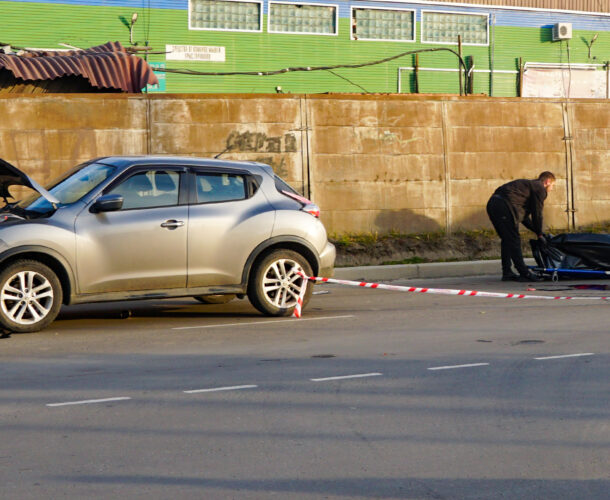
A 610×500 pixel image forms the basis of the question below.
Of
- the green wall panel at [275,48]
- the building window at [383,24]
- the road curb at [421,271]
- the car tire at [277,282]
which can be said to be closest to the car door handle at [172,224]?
the car tire at [277,282]

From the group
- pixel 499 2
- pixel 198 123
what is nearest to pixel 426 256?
pixel 198 123

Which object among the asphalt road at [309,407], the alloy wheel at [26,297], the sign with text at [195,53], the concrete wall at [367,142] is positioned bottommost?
the asphalt road at [309,407]

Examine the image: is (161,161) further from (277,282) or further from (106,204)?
(277,282)

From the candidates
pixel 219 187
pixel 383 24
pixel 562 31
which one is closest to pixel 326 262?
pixel 219 187

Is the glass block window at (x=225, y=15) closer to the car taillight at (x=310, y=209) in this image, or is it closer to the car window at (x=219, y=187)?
the car taillight at (x=310, y=209)

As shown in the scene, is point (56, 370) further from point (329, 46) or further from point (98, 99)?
point (329, 46)

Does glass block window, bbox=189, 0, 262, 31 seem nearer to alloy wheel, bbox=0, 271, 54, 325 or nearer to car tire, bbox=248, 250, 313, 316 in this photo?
car tire, bbox=248, 250, 313, 316

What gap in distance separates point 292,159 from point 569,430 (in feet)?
38.9

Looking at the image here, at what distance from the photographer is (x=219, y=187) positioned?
10.9 meters

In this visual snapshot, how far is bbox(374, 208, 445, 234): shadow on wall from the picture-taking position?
18.0 meters

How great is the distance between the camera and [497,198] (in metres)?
14.9

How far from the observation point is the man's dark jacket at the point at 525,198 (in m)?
14.7

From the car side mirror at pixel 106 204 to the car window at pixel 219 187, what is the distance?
93cm

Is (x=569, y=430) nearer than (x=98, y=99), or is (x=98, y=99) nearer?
(x=569, y=430)
